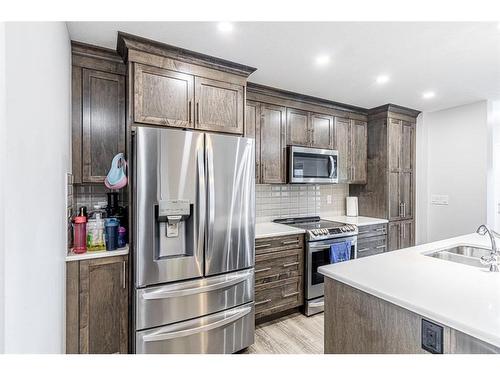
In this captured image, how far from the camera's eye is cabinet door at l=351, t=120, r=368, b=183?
371 centimetres

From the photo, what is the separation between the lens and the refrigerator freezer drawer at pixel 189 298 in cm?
178

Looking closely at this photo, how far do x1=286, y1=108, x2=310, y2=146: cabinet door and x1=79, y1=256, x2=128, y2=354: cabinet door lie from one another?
2.19 metres

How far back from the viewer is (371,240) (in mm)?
3377

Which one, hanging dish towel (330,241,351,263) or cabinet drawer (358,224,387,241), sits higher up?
cabinet drawer (358,224,387,241)

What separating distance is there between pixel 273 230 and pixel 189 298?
3.78ft

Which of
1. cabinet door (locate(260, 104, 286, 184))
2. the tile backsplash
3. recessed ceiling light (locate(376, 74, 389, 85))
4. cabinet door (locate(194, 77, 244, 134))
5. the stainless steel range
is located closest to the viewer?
cabinet door (locate(194, 77, 244, 134))

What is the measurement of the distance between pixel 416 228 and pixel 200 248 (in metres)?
3.63

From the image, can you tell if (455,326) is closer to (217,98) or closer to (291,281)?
(291,281)

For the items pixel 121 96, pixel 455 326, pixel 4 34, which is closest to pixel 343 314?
pixel 455 326

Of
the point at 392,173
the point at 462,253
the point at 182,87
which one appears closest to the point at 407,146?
the point at 392,173

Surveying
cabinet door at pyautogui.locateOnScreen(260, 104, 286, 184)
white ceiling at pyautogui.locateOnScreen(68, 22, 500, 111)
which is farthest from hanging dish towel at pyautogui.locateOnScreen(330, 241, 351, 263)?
white ceiling at pyautogui.locateOnScreen(68, 22, 500, 111)

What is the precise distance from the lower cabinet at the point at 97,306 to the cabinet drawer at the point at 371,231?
2.67 metres

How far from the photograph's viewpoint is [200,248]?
6.33ft

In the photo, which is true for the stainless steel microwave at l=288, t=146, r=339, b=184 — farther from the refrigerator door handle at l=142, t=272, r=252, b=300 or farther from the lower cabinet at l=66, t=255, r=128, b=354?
the lower cabinet at l=66, t=255, r=128, b=354
